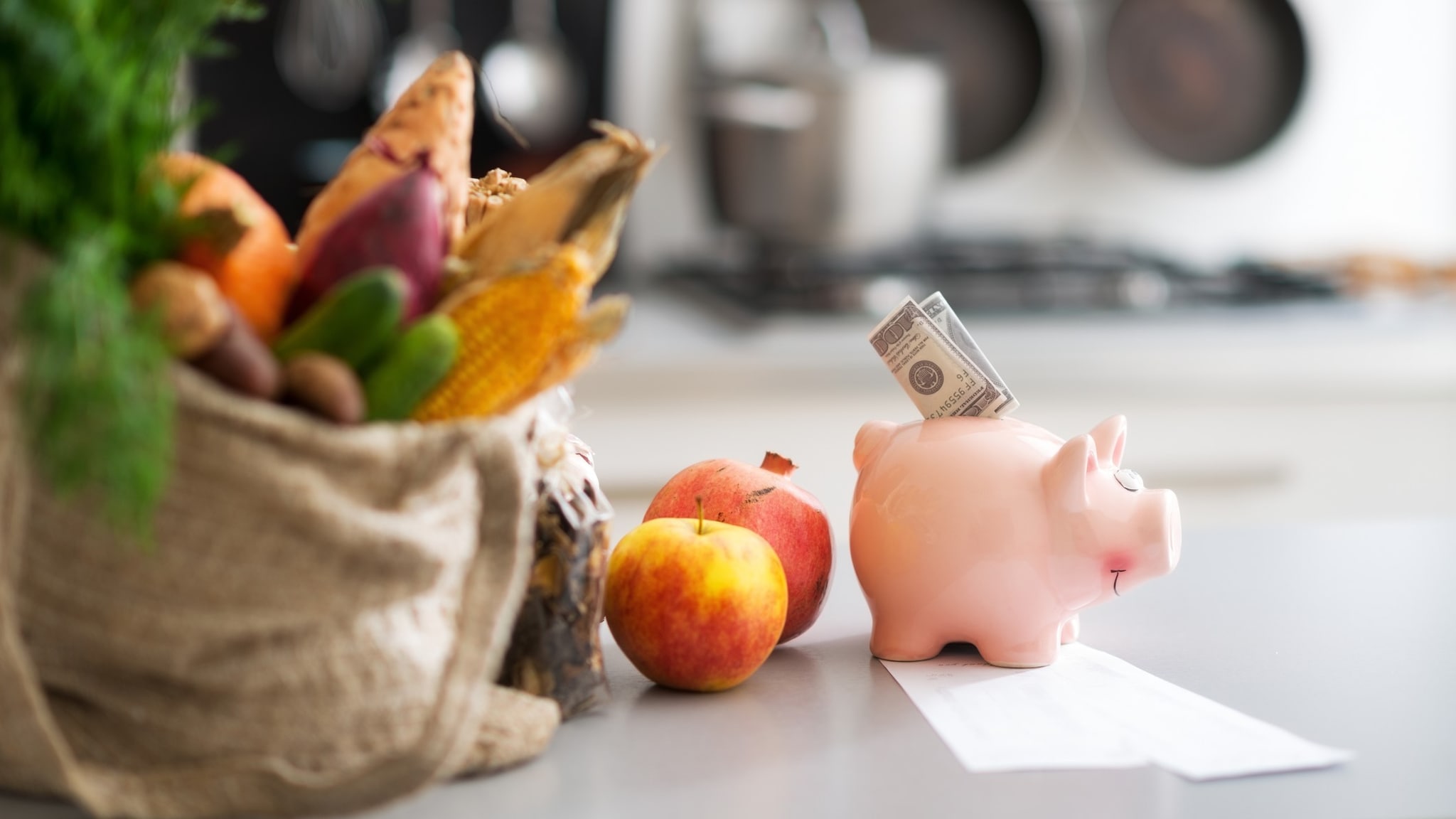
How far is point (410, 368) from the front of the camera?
51 centimetres

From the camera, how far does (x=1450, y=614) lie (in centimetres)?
85

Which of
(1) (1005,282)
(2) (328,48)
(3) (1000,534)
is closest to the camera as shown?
(3) (1000,534)

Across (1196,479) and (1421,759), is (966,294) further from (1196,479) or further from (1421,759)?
(1421,759)

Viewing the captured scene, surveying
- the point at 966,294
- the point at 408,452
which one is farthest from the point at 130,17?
the point at 966,294

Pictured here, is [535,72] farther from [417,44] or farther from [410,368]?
[410,368]

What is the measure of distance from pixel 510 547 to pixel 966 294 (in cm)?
130

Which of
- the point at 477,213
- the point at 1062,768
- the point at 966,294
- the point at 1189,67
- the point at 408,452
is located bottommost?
the point at 1062,768

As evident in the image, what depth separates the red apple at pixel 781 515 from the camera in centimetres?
74

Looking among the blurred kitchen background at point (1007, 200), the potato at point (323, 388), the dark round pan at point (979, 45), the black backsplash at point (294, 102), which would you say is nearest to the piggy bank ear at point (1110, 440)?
A: the potato at point (323, 388)

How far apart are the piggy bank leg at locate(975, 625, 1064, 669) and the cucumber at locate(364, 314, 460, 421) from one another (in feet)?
1.13

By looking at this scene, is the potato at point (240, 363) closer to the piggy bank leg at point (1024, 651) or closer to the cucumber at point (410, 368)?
the cucumber at point (410, 368)

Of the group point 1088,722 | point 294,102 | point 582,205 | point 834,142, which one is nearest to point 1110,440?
point 1088,722

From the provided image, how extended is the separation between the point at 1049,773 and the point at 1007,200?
1.90 meters

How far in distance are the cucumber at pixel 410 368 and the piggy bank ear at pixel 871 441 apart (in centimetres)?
29
